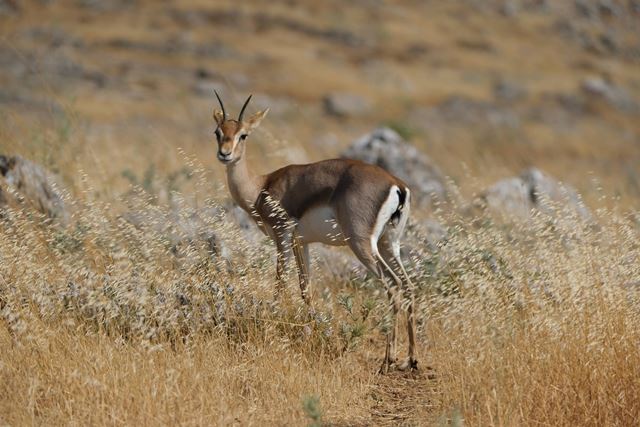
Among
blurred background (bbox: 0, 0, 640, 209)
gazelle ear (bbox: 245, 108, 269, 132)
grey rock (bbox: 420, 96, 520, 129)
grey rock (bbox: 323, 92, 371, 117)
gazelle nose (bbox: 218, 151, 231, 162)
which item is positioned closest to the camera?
gazelle nose (bbox: 218, 151, 231, 162)

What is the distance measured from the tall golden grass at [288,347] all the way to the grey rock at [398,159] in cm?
488

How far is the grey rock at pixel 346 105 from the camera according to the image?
94.2ft

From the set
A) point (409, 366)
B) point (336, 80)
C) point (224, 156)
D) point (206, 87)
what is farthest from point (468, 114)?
point (409, 366)

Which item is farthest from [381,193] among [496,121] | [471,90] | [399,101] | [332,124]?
[471,90]

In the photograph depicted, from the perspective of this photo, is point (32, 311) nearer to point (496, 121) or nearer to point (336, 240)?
point (336, 240)

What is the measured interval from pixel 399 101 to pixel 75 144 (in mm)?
21251

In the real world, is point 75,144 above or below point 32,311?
above

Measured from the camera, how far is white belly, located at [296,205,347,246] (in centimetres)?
630

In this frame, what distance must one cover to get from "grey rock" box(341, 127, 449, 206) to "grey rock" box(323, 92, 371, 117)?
16948 mm

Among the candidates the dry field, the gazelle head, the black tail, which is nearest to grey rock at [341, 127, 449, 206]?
the dry field

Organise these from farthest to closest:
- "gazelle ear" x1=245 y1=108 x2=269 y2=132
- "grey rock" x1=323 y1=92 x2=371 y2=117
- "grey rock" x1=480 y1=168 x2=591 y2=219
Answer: "grey rock" x1=323 y1=92 x2=371 y2=117, "grey rock" x1=480 y1=168 x2=591 y2=219, "gazelle ear" x1=245 y1=108 x2=269 y2=132

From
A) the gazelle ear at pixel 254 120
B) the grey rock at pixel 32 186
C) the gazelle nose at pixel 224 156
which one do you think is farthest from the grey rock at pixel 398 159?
the gazelle nose at pixel 224 156

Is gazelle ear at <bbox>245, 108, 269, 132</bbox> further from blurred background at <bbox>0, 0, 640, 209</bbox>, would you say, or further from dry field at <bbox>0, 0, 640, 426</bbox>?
blurred background at <bbox>0, 0, 640, 209</bbox>

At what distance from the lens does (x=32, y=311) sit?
18.2ft
